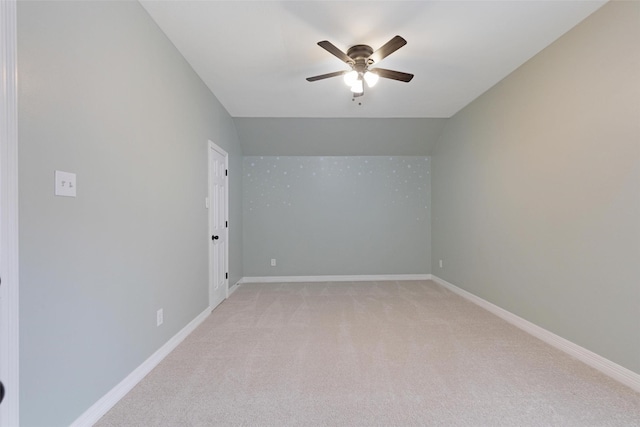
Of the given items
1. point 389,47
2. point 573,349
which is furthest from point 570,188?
point 389,47

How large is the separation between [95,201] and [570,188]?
334cm

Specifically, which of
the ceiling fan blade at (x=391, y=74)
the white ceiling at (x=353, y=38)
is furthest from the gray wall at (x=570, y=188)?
the ceiling fan blade at (x=391, y=74)

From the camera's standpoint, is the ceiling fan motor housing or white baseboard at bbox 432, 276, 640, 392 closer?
white baseboard at bbox 432, 276, 640, 392

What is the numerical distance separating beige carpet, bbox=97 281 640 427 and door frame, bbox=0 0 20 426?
663 mm

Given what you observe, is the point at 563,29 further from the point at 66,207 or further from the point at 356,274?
the point at 356,274

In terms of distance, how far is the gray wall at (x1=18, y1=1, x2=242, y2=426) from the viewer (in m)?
1.32

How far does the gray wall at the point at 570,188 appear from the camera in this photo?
205 cm

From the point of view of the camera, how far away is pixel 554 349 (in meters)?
2.56

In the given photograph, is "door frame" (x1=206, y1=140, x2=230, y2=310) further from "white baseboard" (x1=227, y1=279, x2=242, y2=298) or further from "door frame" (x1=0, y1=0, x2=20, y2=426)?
"door frame" (x1=0, y1=0, x2=20, y2=426)

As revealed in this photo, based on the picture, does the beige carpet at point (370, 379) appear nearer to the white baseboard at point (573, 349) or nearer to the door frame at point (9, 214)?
the white baseboard at point (573, 349)

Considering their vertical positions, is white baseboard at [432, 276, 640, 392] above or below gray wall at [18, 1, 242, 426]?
below

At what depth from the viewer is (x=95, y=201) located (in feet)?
5.58

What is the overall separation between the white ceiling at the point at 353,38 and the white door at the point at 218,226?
2.82ft

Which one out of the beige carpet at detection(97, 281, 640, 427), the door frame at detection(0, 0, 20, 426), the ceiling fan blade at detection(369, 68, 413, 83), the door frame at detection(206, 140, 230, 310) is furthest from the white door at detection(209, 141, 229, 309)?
the door frame at detection(0, 0, 20, 426)
